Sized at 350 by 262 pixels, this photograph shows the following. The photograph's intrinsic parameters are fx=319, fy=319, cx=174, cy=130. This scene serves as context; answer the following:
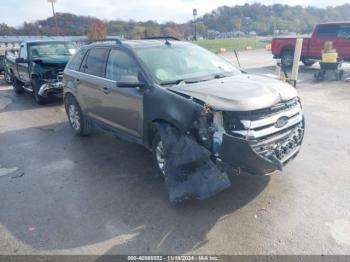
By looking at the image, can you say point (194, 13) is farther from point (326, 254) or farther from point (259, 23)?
point (259, 23)

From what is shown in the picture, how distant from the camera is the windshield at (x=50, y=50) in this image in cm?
1045

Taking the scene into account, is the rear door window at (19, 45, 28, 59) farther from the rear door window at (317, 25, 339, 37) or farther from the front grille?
the rear door window at (317, 25, 339, 37)

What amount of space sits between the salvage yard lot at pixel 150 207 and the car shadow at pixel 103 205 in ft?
0.04

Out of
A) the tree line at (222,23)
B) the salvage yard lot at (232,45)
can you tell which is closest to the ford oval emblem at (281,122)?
the salvage yard lot at (232,45)

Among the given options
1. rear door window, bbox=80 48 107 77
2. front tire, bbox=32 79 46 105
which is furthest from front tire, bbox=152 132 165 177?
front tire, bbox=32 79 46 105

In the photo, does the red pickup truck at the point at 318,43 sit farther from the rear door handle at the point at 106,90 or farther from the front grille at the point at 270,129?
the rear door handle at the point at 106,90

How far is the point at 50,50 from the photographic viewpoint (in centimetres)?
1080

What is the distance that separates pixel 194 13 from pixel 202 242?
2898 cm

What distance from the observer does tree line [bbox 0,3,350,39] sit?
65.3m

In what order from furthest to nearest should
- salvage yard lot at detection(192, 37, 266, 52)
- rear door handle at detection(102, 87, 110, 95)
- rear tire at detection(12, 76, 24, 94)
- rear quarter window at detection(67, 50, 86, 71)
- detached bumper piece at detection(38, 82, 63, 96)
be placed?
salvage yard lot at detection(192, 37, 266, 52) → rear tire at detection(12, 76, 24, 94) → detached bumper piece at detection(38, 82, 63, 96) → rear quarter window at detection(67, 50, 86, 71) → rear door handle at detection(102, 87, 110, 95)

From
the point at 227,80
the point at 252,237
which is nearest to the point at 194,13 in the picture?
the point at 227,80

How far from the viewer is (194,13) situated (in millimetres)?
29531

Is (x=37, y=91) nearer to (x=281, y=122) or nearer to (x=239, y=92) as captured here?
(x=239, y=92)

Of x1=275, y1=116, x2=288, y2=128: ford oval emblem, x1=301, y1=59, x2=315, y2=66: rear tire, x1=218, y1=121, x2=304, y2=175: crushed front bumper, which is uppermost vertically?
x1=275, y1=116, x2=288, y2=128: ford oval emblem
